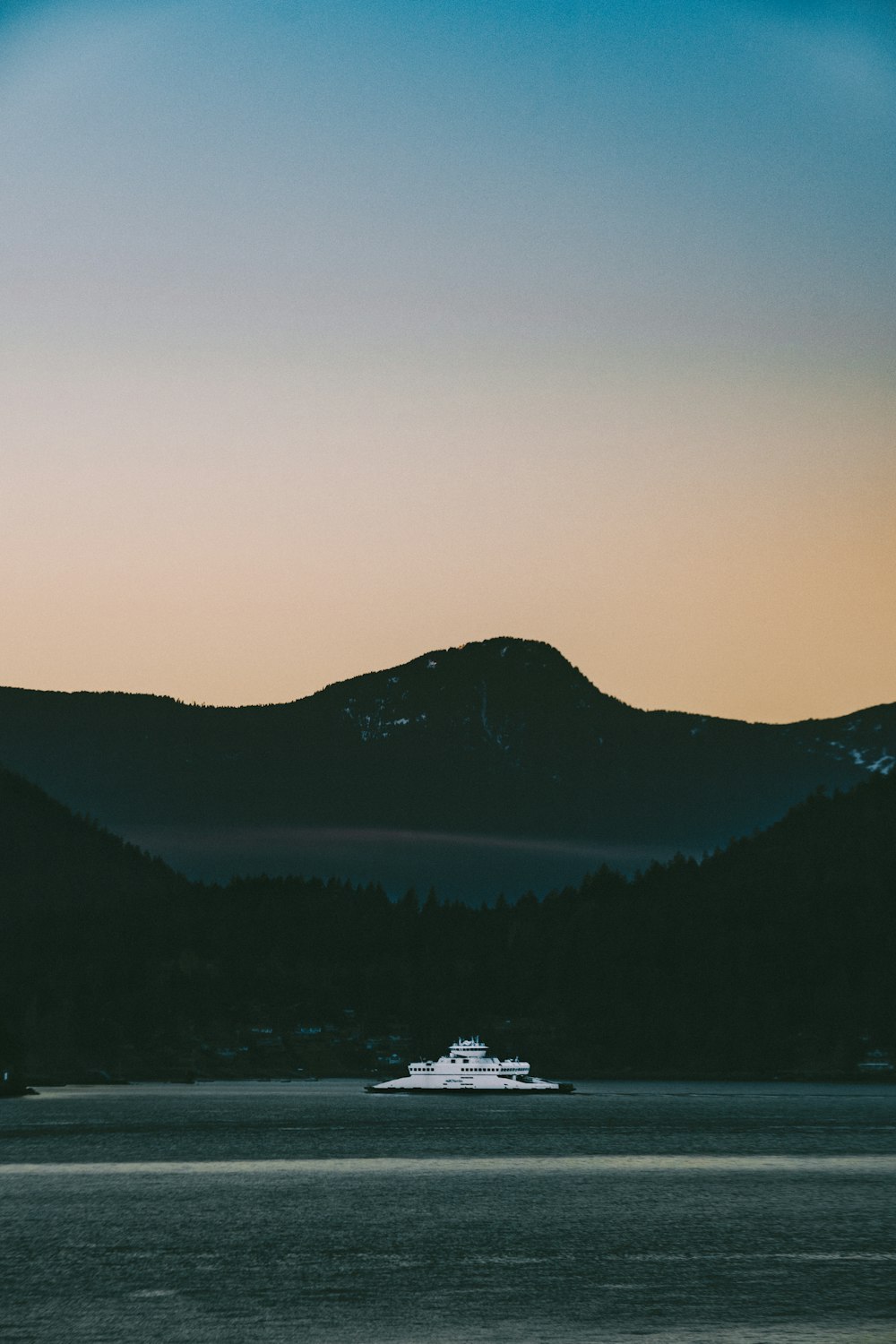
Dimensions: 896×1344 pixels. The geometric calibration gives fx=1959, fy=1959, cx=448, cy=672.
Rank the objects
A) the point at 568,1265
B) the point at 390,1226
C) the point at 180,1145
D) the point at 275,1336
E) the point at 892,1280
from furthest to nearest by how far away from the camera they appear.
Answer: the point at 180,1145, the point at 390,1226, the point at 568,1265, the point at 892,1280, the point at 275,1336

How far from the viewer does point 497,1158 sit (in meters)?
162

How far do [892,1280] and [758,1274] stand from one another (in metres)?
5.81

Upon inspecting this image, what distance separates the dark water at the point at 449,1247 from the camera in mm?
69625

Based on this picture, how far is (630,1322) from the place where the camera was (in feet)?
229

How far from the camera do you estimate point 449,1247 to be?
93.9 metres

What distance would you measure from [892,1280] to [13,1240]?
4308cm

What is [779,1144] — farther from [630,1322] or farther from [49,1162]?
[630,1322]

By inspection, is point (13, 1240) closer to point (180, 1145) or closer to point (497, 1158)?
point (497, 1158)

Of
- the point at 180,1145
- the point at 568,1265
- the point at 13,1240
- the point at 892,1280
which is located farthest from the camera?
the point at 180,1145

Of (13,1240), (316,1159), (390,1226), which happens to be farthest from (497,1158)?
(13,1240)

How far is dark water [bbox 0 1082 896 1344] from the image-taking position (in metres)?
69.6

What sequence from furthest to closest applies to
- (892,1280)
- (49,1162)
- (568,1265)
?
(49,1162) → (568,1265) → (892,1280)

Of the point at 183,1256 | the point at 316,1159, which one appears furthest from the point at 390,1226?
the point at 316,1159

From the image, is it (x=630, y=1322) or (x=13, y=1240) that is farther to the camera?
(x=13, y=1240)
